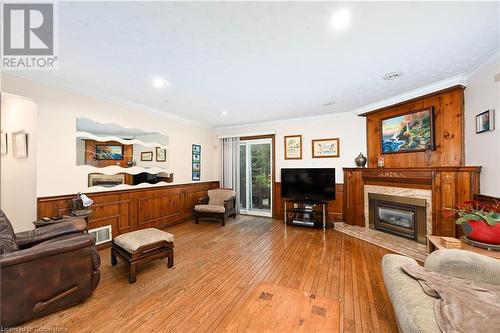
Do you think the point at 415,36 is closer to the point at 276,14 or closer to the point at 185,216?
the point at 276,14

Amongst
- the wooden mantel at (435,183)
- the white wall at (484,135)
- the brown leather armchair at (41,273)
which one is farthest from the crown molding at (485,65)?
the brown leather armchair at (41,273)

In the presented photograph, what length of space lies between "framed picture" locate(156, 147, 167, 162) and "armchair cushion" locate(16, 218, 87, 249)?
2.07 meters

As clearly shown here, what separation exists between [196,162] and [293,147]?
2547 mm

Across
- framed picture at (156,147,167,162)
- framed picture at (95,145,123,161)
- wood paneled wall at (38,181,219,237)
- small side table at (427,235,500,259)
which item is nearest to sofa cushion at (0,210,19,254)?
wood paneled wall at (38,181,219,237)

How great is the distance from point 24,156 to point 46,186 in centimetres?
45

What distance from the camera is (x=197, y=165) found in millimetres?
5328

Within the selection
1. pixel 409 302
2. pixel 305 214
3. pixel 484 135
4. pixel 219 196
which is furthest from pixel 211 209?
pixel 484 135

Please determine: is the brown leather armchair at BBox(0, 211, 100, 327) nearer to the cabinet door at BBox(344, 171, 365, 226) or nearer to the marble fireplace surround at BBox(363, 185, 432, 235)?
the cabinet door at BBox(344, 171, 365, 226)

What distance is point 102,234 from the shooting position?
3.24 metres

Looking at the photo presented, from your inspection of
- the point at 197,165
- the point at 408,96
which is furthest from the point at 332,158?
the point at 197,165

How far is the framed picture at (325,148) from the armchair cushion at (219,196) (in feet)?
7.37

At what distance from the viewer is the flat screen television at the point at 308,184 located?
4273 millimetres

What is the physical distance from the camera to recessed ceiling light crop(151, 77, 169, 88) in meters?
2.71

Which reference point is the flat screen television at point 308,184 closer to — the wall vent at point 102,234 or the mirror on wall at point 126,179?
the mirror on wall at point 126,179
